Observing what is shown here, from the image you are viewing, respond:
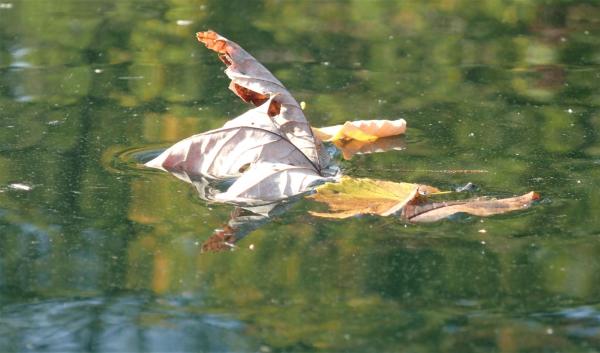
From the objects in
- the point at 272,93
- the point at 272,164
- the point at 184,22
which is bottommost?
the point at 184,22

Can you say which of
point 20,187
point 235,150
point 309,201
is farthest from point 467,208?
point 20,187

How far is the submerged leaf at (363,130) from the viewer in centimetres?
284

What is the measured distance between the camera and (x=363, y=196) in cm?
236

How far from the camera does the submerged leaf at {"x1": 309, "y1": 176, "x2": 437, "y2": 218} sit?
7.46 feet

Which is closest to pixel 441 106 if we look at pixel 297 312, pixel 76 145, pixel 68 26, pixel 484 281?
pixel 76 145

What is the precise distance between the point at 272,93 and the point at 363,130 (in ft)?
1.20

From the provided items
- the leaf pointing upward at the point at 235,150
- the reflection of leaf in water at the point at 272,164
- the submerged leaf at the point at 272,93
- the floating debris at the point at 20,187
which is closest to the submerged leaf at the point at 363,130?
the reflection of leaf in water at the point at 272,164

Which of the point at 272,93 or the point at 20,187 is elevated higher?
the point at 272,93

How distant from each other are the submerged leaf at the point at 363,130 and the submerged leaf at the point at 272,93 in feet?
0.74

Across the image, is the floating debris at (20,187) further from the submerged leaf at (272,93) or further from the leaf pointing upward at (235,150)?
the submerged leaf at (272,93)

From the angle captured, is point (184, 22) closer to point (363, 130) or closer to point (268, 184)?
point (363, 130)

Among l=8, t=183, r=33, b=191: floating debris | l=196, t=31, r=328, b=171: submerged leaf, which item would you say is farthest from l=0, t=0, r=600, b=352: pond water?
l=196, t=31, r=328, b=171: submerged leaf

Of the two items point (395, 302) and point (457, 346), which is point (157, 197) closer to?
point (395, 302)

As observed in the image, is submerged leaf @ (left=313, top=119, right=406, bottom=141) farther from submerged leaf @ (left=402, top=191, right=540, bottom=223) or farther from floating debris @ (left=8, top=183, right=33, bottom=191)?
floating debris @ (left=8, top=183, right=33, bottom=191)
